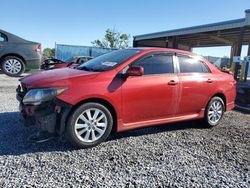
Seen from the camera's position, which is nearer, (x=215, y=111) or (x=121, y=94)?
(x=121, y=94)

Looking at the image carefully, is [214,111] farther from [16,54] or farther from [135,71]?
[16,54]

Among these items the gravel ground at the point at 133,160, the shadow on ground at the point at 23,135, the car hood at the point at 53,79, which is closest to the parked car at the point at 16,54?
the shadow on ground at the point at 23,135

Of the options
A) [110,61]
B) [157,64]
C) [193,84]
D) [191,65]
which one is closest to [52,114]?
[110,61]

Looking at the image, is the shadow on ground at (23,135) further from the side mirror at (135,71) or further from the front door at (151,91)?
the side mirror at (135,71)

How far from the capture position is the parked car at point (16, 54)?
9711 millimetres

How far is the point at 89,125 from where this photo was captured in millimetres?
3641

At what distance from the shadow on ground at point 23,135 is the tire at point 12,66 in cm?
520

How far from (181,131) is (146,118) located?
95cm

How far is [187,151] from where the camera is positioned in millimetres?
3725

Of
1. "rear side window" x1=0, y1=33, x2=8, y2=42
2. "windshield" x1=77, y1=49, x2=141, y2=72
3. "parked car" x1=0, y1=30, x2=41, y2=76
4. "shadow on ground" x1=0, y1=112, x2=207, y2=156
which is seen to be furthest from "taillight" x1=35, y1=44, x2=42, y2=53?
"windshield" x1=77, y1=49, x2=141, y2=72

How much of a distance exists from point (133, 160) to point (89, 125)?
2.73 feet

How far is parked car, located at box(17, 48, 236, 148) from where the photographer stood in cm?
344

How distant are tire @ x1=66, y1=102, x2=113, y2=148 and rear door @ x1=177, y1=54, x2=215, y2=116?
1.51m

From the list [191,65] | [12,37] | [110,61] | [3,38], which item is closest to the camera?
[110,61]
